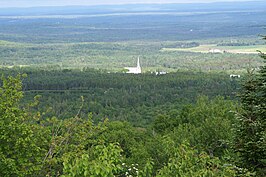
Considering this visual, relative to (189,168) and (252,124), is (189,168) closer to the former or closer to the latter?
(189,168)

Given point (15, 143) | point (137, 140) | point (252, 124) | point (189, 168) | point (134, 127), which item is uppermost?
point (189, 168)

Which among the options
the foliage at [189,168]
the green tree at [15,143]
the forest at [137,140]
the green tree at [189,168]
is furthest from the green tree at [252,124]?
the green tree at [15,143]

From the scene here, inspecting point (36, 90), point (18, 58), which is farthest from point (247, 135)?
point (18, 58)

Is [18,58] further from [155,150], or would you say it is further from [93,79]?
[155,150]

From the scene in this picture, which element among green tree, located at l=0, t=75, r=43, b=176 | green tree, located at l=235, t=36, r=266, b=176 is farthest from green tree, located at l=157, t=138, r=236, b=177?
green tree, located at l=0, t=75, r=43, b=176

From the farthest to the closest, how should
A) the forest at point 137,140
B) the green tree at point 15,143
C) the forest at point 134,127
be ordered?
the green tree at point 15,143, the forest at point 134,127, the forest at point 137,140

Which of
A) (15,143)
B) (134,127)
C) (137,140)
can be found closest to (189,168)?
(15,143)

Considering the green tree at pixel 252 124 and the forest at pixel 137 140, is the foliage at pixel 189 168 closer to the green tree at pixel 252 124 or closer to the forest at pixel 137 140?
the forest at pixel 137 140

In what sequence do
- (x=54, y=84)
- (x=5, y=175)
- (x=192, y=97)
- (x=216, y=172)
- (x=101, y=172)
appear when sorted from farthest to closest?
(x=54, y=84), (x=192, y=97), (x=5, y=175), (x=216, y=172), (x=101, y=172)

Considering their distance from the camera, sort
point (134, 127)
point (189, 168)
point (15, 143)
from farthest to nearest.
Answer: point (134, 127) → point (15, 143) → point (189, 168)

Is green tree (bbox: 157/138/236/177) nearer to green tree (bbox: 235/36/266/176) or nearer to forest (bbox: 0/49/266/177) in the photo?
forest (bbox: 0/49/266/177)

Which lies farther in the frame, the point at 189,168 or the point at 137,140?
the point at 137,140
